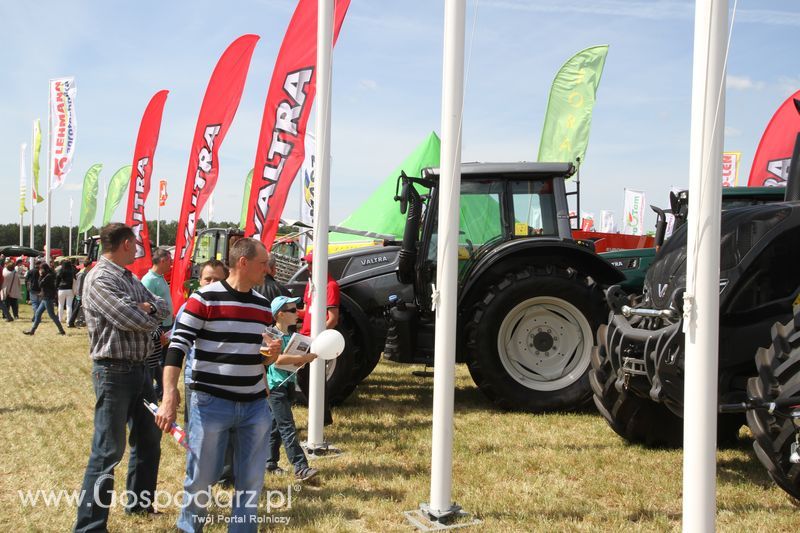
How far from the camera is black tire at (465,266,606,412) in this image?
6.69 m

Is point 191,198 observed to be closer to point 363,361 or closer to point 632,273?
point 363,361

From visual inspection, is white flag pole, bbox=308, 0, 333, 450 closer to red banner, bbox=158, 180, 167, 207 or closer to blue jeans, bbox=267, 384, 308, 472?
blue jeans, bbox=267, 384, 308, 472

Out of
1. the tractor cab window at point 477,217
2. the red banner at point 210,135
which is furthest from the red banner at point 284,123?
the red banner at point 210,135

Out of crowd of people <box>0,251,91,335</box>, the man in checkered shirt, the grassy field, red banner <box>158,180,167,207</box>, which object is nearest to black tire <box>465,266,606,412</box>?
the grassy field

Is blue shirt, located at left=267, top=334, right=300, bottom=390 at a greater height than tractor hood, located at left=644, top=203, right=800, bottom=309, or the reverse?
tractor hood, located at left=644, top=203, right=800, bottom=309

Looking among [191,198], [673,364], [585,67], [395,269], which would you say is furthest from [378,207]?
[673,364]

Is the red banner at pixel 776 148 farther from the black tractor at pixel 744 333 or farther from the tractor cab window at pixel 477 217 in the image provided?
the black tractor at pixel 744 333

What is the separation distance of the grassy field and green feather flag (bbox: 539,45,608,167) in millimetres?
8834

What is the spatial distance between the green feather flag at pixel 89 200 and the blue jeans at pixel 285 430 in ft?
79.1

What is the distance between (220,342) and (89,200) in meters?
25.8

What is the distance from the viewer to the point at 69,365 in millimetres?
10227

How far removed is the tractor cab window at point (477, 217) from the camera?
276 inches

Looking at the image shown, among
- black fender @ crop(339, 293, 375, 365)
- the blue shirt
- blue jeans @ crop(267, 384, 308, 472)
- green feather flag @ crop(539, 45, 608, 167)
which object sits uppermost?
green feather flag @ crop(539, 45, 608, 167)

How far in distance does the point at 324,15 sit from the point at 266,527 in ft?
11.9
